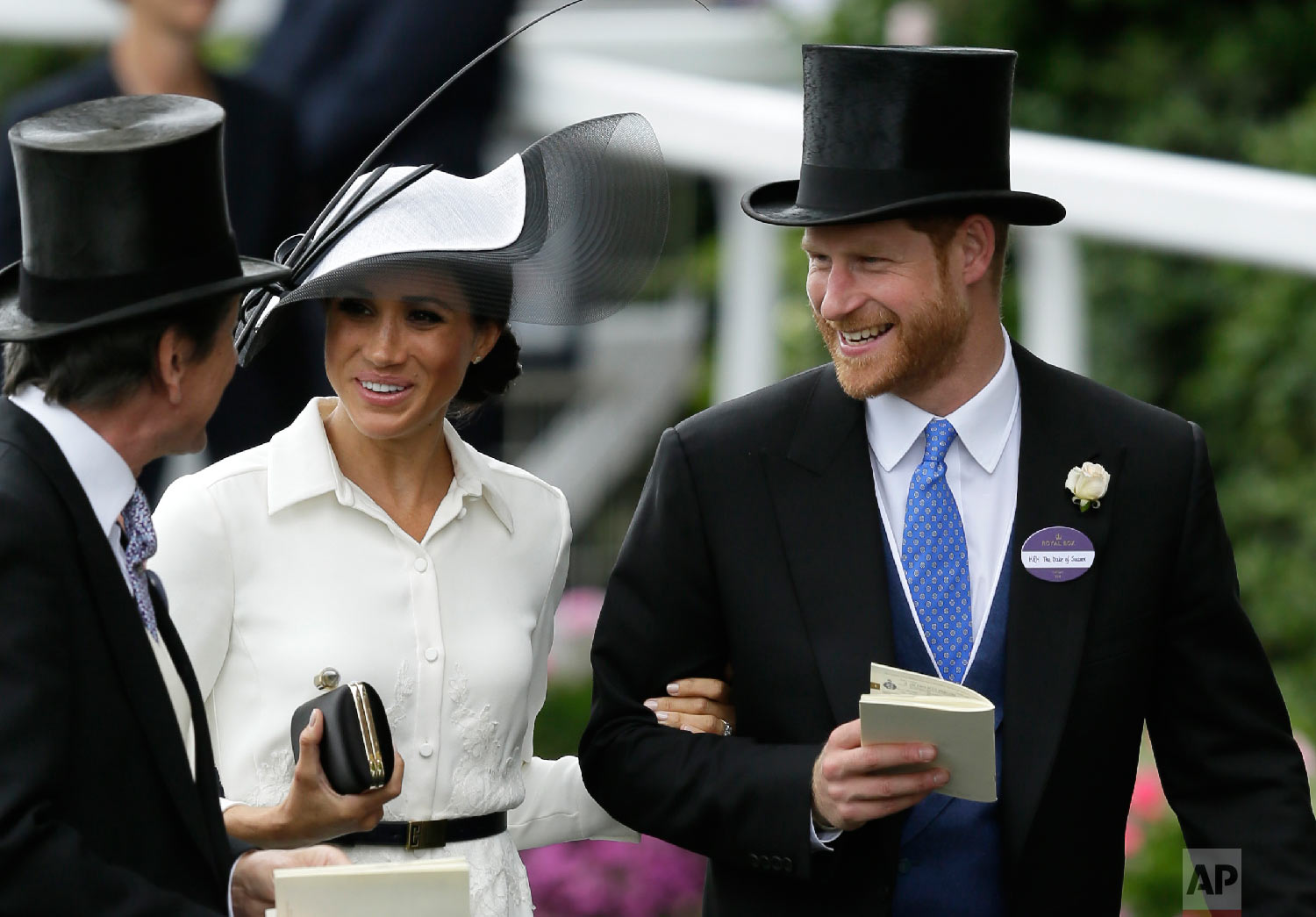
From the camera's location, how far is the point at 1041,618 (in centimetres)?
347

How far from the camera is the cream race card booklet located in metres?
2.84

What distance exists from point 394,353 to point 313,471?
0.24 metres

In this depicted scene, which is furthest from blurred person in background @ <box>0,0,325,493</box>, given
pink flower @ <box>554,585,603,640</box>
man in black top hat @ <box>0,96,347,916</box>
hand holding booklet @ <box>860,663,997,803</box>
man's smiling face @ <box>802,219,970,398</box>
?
hand holding booklet @ <box>860,663,997,803</box>

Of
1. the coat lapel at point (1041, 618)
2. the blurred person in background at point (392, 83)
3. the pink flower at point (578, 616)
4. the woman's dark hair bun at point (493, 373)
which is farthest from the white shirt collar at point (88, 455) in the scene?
the pink flower at point (578, 616)

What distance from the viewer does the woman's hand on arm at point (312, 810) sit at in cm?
315

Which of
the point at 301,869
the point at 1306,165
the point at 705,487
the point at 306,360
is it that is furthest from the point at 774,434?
the point at 1306,165

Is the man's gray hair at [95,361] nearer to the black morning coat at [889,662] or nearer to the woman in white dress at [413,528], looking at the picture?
the woman in white dress at [413,528]

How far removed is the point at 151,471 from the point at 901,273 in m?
3.84

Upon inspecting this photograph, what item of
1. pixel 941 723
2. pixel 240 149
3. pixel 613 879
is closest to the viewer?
pixel 941 723

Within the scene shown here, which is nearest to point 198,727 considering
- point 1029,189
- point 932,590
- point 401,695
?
point 401,695

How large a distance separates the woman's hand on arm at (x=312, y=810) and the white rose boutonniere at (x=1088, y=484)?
1.21 metres

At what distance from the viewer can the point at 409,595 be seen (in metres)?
3.50

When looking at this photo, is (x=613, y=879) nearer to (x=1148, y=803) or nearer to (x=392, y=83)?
(x=1148, y=803)

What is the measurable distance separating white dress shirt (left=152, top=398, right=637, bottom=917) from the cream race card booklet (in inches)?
22.0
